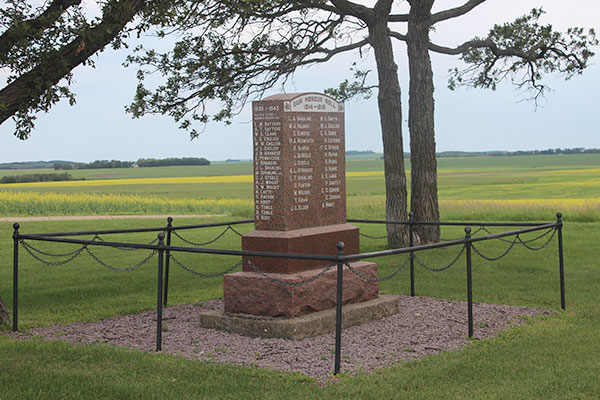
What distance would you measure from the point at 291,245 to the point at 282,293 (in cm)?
62

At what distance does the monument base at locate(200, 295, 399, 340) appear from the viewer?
8516 millimetres

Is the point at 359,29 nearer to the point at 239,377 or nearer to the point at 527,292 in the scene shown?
the point at 527,292

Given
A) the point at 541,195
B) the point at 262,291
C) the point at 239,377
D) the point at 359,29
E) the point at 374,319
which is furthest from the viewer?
the point at 541,195

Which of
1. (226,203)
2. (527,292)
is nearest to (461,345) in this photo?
(527,292)

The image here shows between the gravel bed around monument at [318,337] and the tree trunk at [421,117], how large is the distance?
7004mm

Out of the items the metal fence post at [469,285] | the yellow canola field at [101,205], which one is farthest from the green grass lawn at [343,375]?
the yellow canola field at [101,205]

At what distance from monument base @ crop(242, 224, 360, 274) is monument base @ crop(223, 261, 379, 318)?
0.12 metres

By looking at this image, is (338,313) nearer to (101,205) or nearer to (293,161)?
(293,161)

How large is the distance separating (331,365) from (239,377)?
999 millimetres

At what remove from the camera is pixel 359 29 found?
2006 cm

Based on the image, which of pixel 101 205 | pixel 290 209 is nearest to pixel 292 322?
pixel 290 209

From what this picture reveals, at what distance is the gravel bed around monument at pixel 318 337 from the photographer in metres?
7.64

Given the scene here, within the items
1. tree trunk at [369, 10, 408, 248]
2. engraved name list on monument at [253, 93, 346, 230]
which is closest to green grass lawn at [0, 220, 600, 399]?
engraved name list on monument at [253, 93, 346, 230]

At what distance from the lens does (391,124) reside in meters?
18.1
